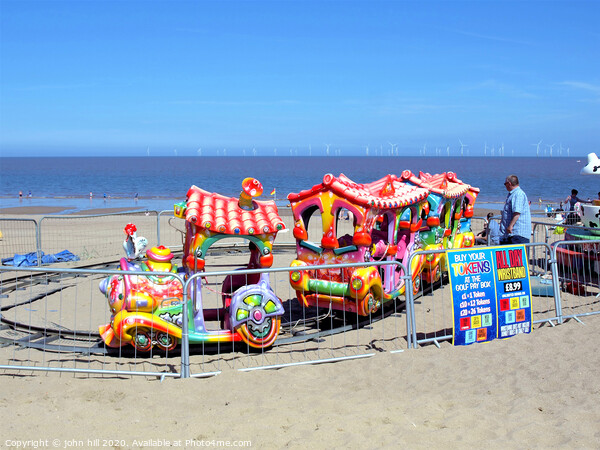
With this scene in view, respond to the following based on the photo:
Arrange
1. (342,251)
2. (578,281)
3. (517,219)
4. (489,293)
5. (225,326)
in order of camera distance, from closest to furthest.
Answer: (489,293), (225,326), (342,251), (578,281), (517,219)

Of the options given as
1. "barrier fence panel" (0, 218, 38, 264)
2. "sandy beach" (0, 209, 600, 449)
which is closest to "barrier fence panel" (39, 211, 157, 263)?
"barrier fence panel" (0, 218, 38, 264)

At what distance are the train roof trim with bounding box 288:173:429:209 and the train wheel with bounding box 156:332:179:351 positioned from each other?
262 centimetres

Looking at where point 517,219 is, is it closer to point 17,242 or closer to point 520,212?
point 520,212

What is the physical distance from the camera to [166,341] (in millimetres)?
7168

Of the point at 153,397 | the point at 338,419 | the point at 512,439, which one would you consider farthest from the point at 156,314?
the point at 512,439

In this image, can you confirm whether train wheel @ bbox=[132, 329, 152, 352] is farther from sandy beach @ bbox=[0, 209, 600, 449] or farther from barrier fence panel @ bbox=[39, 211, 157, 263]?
barrier fence panel @ bbox=[39, 211, 157, 263]

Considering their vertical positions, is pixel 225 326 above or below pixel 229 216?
below

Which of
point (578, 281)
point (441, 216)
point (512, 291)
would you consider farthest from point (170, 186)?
point (512, 291)

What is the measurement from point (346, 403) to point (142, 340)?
2799 mm

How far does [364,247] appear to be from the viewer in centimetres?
851

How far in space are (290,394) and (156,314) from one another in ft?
7.06

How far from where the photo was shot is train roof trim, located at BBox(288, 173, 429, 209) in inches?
331

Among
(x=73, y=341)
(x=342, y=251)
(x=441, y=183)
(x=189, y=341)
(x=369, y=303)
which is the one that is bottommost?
(x=73, y=341)

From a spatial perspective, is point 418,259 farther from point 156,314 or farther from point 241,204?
point 156,314
